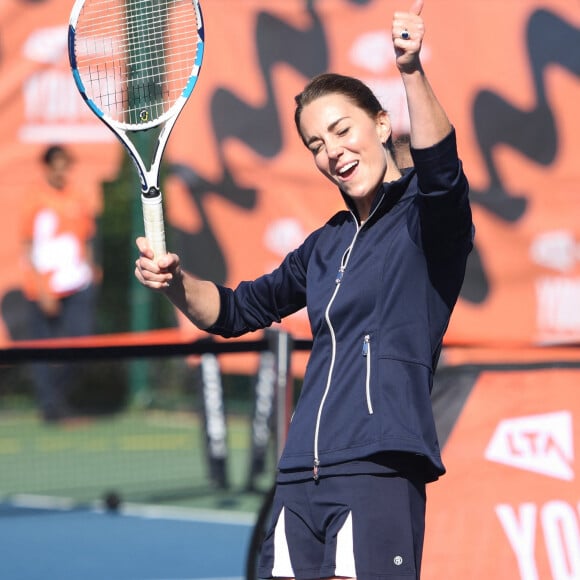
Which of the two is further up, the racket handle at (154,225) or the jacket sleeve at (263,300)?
the racket handle at (154,225)

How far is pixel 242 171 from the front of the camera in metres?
7.50

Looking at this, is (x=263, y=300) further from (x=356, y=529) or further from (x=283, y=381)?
(x=283, y=381)

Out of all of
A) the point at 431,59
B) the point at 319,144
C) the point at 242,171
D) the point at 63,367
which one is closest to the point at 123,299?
the point at 63,367

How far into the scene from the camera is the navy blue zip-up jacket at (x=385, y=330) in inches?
112

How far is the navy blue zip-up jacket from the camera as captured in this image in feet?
9.34

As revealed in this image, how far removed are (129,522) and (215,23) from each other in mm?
2955

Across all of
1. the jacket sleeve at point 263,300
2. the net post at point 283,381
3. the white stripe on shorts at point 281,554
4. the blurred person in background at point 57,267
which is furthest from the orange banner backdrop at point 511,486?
the blurred person in background at point 57,267

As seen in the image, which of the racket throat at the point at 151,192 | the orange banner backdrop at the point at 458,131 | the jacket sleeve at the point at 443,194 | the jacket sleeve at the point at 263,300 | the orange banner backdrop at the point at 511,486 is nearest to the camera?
the jacket sleeve at the point at 443,194

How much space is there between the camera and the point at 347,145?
117 inches

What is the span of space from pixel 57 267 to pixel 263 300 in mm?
6124

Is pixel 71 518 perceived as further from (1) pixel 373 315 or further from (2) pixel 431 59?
(1) pixel 373 315

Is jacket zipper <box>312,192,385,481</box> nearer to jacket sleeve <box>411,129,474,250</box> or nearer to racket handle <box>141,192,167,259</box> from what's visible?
jacket sleeve <box>411,129,474,250</box>

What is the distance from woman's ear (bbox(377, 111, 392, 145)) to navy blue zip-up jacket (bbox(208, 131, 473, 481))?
0.41 ft

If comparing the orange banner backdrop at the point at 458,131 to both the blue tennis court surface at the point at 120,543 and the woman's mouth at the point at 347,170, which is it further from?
the woman's mouth at the point at 347,170
